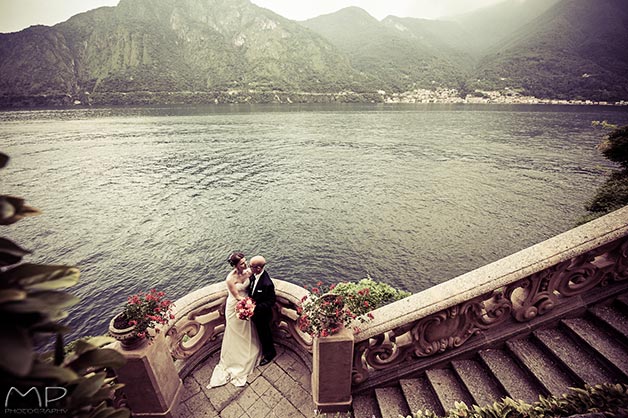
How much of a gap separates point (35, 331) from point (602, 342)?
5957 mm

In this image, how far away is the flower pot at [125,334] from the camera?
385 cm

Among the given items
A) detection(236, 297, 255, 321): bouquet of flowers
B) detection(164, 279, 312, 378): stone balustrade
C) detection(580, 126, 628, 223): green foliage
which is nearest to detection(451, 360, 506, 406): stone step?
detection(164, 279, 312, 378): stone balustrade

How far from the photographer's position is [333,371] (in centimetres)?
437

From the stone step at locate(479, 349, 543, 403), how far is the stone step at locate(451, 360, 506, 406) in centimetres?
11

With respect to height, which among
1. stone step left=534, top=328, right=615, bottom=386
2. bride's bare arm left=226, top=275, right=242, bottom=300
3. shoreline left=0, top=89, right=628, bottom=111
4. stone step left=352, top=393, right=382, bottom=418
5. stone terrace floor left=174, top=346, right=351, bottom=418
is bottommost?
stone terrace floor left=174, top=346, right=351, bottom=418

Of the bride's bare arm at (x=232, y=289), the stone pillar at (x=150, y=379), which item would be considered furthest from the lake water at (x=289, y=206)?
the stone pillar at (x=150, y=379)

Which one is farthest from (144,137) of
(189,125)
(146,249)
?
(146,249)

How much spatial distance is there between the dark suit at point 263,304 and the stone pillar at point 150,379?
5.02 ft

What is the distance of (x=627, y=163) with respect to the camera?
8.22m

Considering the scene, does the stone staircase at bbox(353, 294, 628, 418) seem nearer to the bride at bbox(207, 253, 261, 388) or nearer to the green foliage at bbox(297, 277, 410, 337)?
the green foliage at bbox(297, 277, 410, 337)

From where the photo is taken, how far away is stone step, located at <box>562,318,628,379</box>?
3.59 metres

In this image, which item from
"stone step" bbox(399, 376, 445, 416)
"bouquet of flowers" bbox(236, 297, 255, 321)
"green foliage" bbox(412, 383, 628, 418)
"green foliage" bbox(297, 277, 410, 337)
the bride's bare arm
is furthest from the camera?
the bride's bare arm

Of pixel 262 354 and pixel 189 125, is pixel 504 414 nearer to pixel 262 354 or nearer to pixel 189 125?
pixel 262 354

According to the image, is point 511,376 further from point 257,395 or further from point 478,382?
point 257,395
